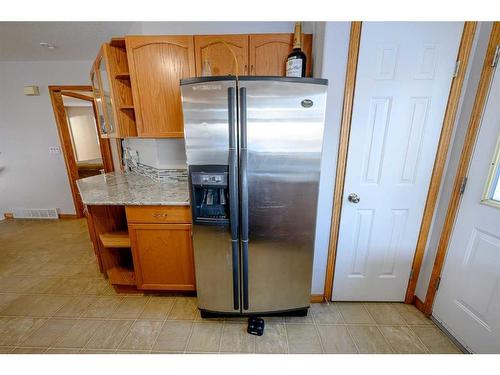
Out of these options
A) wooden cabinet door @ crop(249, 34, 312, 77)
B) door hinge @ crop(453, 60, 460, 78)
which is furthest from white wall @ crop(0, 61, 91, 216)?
door hinge @ crop(453, 60, 460, 78)

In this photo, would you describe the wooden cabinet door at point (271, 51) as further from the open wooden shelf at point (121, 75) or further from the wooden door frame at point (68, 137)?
the wooden door frame at point (68, 137)

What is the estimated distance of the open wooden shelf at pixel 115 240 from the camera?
1637 millimetres

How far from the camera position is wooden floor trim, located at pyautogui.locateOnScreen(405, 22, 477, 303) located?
1207mm

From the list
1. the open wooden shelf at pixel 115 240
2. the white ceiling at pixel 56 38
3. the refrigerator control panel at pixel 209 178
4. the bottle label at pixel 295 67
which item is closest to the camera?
the refrigerator control panel at pixel 209 178

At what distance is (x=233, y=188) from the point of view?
1.18 metres

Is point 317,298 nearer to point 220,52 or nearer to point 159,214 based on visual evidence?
point 159,214

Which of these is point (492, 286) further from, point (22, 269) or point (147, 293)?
point (22, 269)

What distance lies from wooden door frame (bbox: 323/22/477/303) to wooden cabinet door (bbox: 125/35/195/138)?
1138 millimetres

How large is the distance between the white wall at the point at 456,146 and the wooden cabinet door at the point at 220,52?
1407mm

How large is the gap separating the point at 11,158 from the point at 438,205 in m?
5.32

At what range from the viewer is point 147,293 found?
5.78 feet

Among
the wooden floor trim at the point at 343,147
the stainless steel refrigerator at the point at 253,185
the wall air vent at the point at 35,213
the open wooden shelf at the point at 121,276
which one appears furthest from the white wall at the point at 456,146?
the wall air vent at the point at 35,213

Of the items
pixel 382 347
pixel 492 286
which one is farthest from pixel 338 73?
pixel 382 347
